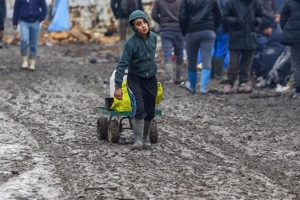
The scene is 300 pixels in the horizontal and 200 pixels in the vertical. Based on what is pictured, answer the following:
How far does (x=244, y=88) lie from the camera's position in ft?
56.1

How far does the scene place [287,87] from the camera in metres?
17.4

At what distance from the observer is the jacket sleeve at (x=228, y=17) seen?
16.5 metres

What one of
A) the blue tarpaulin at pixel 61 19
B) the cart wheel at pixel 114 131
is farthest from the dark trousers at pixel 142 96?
the blue tarpaulin at pixel 61 19

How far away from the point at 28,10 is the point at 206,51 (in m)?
5.09

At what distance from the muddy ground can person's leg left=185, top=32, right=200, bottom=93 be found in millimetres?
232

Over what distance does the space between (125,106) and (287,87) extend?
689 cm

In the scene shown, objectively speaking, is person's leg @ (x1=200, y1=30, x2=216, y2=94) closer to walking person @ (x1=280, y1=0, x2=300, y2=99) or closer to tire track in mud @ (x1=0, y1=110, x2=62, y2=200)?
walking person @ (x1=280, y1=0, x2=300, y2=99)

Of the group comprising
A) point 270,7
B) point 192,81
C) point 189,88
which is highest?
point 270,7

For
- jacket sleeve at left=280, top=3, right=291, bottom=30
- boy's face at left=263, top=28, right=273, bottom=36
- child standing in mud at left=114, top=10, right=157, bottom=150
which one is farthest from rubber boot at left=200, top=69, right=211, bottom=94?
child standing in mud at left=114, top=10, right=157, bottom=150

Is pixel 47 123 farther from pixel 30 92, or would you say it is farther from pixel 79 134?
pixel 30 92

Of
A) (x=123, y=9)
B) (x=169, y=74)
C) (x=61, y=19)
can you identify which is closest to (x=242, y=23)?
(x=169, y=74)

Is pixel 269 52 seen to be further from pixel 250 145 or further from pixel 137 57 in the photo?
pixel 137 57

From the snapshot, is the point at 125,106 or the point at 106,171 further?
the point at 125,106

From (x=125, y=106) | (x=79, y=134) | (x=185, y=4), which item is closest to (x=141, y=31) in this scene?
(x=125, y=106)
